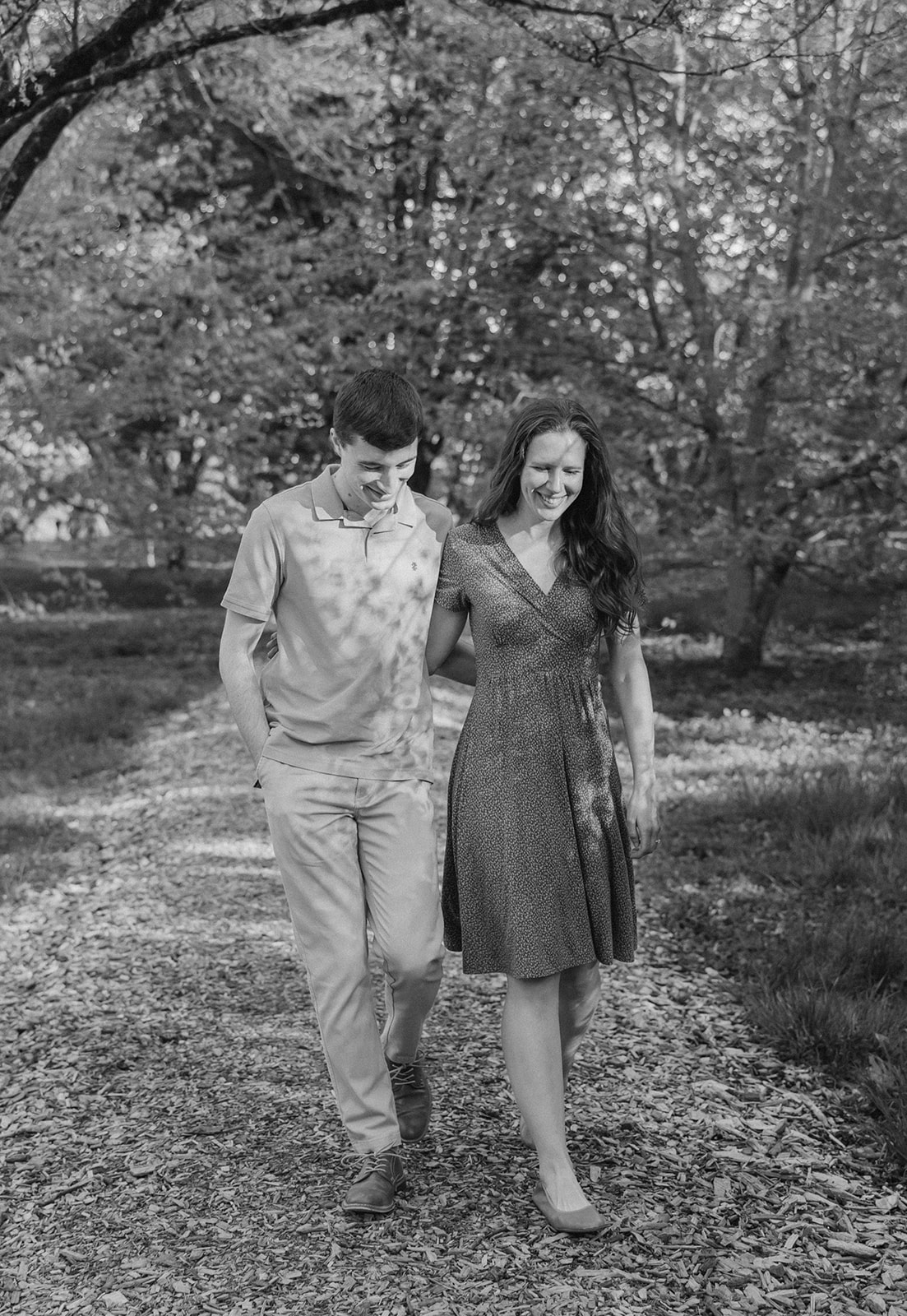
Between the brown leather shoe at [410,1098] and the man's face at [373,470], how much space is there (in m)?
1.44

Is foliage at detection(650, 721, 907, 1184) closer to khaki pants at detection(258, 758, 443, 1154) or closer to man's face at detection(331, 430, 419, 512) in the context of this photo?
khaki pants at detection(258, 758, 443, 1154)

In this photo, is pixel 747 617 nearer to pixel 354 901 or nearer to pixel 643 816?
pixel 643 816

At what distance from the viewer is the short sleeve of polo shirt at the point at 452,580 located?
3307 millimetres

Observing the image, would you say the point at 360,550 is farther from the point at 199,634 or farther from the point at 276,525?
the point at 199,634

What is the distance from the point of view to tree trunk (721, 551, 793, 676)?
1291 cm

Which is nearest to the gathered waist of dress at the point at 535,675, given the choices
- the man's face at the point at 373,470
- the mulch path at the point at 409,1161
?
the man's face at the point at 373,470

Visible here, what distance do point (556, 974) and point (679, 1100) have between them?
3.28ft

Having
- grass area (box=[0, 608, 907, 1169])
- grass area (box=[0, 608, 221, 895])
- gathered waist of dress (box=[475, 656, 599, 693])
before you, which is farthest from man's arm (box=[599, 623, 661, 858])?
grass area (box=[0, 608, 221, 895])

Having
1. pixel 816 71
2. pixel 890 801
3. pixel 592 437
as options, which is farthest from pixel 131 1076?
pixel 816 71

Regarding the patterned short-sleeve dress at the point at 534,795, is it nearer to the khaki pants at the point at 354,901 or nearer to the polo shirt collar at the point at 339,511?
the khaki pants at the point at 354,901

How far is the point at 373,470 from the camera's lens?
123 inches

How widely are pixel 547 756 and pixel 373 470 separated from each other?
769 mm

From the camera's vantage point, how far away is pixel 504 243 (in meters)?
12.0

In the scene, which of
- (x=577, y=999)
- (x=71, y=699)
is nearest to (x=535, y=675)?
(x=577, y=999)
